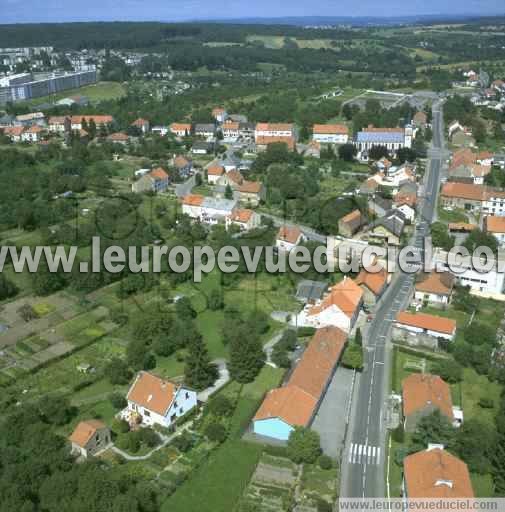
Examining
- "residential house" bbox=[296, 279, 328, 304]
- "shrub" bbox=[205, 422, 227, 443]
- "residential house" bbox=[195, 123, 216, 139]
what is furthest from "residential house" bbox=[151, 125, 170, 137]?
"shrub" bbox=[205, 422, 227, 443]

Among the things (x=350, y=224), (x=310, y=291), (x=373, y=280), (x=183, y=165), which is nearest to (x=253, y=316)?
(x=310, y=291)

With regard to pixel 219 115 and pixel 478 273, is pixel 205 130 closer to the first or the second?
pixel 219 115

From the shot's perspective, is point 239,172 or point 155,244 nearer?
point 155,244

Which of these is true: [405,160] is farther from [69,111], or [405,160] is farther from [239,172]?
[69,111]

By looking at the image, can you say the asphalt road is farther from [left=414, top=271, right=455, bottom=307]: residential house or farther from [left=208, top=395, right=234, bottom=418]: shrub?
[left=208, top=395, right=234, bottom=418]: shrub

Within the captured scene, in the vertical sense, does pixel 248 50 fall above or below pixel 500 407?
above

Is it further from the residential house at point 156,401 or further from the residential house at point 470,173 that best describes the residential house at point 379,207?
the residential house at point 156,401

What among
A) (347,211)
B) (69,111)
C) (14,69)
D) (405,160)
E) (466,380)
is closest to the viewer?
(466,380)

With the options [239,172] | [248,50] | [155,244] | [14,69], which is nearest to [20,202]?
[155,244]
